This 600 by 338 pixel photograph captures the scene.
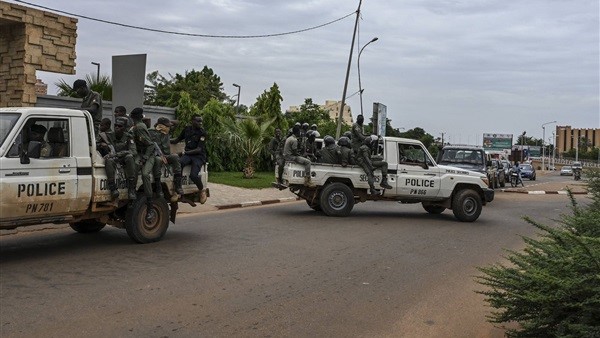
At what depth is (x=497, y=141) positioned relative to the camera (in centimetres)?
6888

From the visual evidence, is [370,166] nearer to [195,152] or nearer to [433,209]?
[433,209]

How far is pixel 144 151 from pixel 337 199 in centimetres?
594

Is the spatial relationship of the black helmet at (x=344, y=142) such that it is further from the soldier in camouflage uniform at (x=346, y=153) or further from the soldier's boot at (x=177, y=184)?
the soldier's boot at (x=177, y=184)

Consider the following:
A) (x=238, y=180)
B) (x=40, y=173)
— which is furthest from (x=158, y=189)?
(x=238, y=180)

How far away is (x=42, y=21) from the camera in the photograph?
1502 cm

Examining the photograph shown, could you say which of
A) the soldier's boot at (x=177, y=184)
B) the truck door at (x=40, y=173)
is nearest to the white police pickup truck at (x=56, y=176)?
the truck door at (x=40, y=173)

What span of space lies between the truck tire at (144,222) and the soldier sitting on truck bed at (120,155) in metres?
0.34

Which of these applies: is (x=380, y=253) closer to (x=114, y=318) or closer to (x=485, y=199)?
(x=114, y=318)

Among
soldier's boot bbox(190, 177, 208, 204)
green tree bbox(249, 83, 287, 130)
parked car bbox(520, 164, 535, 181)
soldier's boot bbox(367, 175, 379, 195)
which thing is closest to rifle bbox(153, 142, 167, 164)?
soldier's boot bbox(190, 177, 208, 204)

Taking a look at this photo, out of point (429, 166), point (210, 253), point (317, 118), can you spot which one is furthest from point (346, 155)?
point (317, 118)

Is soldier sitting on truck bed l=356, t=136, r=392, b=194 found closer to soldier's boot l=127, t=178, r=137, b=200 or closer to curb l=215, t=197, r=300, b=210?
curb l=215, t=197, r=300, b=210

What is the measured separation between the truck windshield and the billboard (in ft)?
213

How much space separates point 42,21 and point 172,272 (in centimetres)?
1033

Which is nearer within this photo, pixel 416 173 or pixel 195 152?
pixel 195 152
